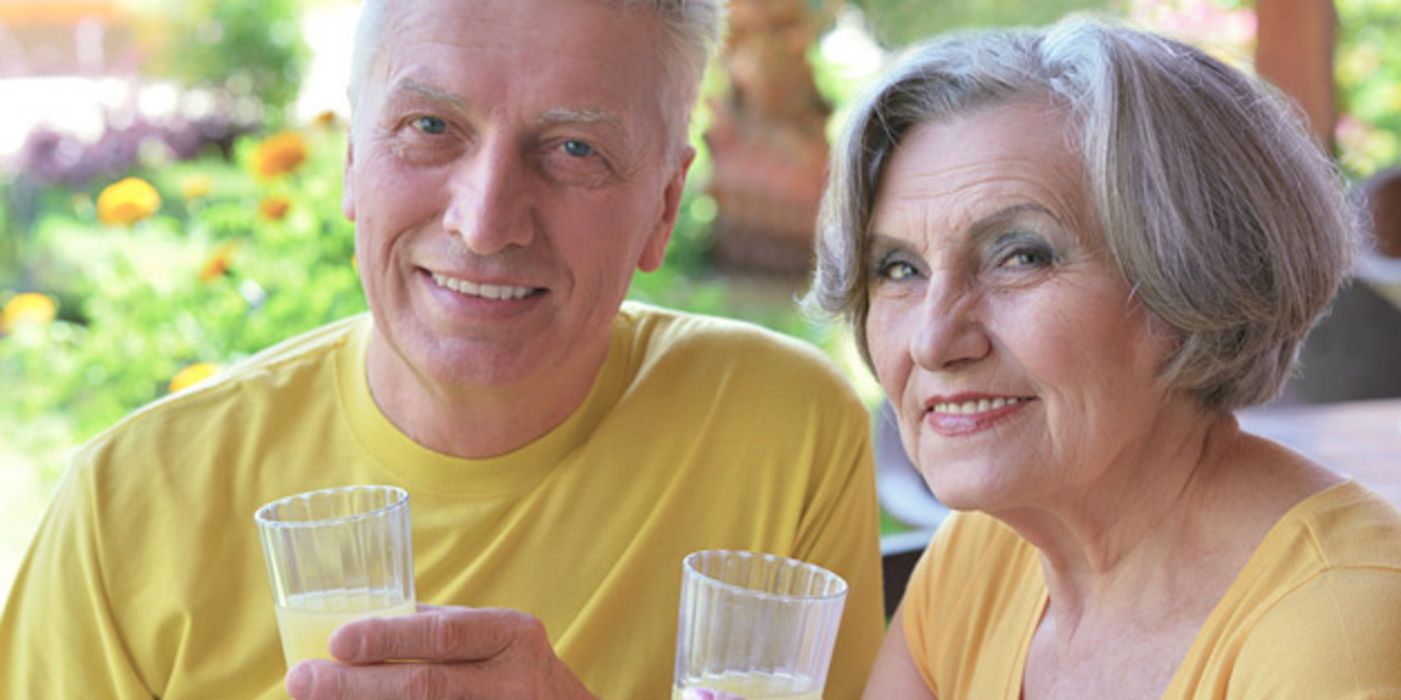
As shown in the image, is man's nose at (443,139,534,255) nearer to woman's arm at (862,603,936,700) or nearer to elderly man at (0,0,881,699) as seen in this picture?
elderly man at (0,0,881,699)

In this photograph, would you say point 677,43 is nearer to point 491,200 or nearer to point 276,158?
point 491,200

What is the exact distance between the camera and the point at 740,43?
8.16 m

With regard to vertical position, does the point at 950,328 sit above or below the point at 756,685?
above

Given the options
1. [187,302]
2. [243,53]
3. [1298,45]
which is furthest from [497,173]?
[243,53]

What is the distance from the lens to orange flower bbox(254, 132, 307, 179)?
4594 mm

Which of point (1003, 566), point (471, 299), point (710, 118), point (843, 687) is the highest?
point (710, 118)

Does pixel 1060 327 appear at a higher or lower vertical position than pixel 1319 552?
higher

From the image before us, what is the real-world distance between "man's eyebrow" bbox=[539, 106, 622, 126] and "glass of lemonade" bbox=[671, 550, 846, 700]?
0.76 metres

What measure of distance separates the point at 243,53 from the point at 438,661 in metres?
11.8

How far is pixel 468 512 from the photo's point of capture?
2332 mm

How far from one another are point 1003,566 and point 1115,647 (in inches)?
11.1

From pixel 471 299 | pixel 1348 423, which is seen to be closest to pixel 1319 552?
pixel 471 299

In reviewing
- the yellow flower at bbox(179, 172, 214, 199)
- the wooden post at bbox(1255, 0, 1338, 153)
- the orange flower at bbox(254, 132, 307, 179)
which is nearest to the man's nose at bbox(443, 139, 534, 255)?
the orange flower at bbox(254, 132, 307, 179)

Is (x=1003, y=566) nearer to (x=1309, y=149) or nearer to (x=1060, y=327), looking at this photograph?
(x=1060, y=327)
